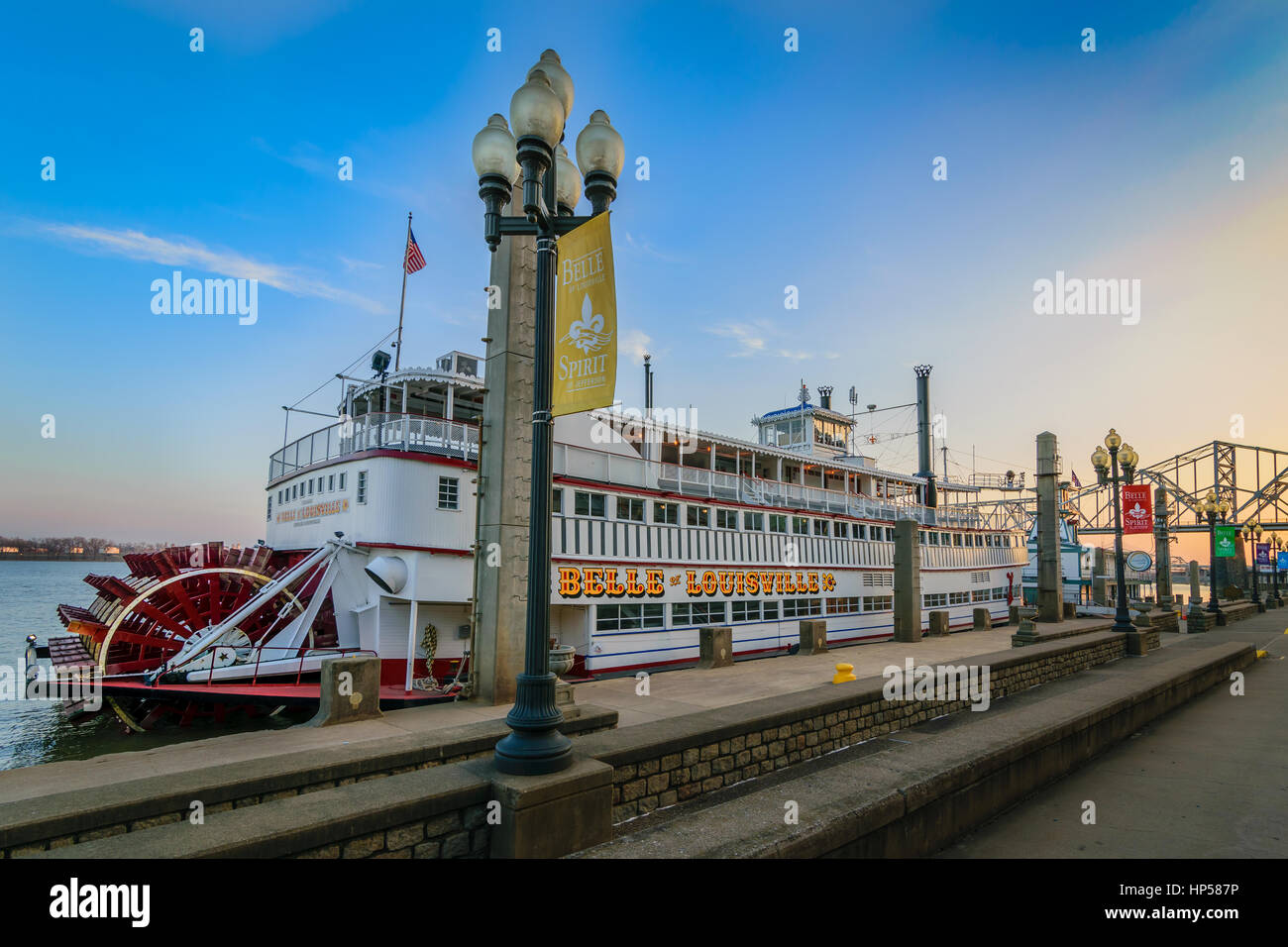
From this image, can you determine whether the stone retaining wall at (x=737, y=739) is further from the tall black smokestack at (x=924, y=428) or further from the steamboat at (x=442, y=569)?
the tall black smokestack at (x=924, y=428)

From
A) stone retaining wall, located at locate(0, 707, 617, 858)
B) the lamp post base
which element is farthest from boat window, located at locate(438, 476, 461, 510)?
the lamp post base

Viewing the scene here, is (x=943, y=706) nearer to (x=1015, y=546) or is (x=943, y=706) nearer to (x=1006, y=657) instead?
(x=1006, y=657)

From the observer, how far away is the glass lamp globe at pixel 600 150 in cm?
583

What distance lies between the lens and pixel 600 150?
19.1 ft

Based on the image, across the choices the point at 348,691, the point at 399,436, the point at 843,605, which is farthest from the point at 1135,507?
the point at 348,691

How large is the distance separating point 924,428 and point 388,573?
33.9 metres

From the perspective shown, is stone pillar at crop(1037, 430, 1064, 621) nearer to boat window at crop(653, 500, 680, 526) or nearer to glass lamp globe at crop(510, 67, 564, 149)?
boat window at crop(653, 500, 680, 526)

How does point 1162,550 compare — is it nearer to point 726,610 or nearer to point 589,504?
point 726,610

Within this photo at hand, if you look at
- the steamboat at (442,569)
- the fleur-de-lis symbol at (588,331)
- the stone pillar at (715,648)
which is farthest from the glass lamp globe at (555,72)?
the stone pillar at (715,648)

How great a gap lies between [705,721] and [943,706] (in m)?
5.79

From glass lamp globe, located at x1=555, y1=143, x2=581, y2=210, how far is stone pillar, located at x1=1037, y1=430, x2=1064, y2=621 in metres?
23.6

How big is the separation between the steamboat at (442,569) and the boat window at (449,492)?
46 millimetres

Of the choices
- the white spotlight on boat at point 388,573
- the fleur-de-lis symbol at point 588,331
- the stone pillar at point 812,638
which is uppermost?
the fleur-de-lis symbol at point 588,331
